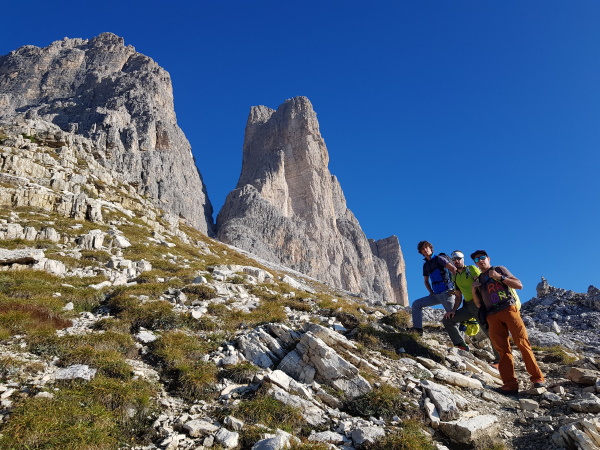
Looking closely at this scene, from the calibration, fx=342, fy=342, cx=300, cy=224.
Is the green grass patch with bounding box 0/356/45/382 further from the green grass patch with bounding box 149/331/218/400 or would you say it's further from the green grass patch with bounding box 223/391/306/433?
the green grass patch with bounding box 223/391/306/433

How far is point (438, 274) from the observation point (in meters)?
12.4

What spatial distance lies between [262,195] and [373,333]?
114375mm

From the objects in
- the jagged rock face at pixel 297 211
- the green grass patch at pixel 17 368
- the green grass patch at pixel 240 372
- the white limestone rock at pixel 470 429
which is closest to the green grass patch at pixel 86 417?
the green grass patch at pixel 17 368

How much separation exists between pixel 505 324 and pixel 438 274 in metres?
3.14

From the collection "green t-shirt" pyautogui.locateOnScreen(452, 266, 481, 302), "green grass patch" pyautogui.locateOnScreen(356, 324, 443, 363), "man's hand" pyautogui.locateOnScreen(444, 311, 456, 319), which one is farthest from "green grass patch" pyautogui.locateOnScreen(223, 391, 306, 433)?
"green t-shirt" pyautogui.locateOnScreen(452, 266, 481, 302)

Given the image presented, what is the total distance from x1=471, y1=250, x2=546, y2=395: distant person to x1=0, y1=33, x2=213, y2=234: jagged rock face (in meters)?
70.8

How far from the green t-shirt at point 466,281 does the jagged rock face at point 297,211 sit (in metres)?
92.5

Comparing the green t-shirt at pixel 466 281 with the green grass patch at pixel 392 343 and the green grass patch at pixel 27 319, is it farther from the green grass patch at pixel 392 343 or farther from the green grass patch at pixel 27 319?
the green grass patch at pixel 27 319

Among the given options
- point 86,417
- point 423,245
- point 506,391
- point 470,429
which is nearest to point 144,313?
point 86,417

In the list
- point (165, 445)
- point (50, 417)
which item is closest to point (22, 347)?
point (50, 417)

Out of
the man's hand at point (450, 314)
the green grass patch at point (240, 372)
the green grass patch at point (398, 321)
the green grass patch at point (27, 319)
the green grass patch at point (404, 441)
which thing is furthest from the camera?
the green grass patch at point (398, 321)

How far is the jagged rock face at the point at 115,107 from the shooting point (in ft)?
325

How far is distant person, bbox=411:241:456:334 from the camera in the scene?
12.0 metres

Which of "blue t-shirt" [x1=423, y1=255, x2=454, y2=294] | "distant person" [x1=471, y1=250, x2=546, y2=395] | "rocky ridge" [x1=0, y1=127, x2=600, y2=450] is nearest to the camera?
"rocky ridge" [x1=0, y1=127, x2=600, y2=450]
